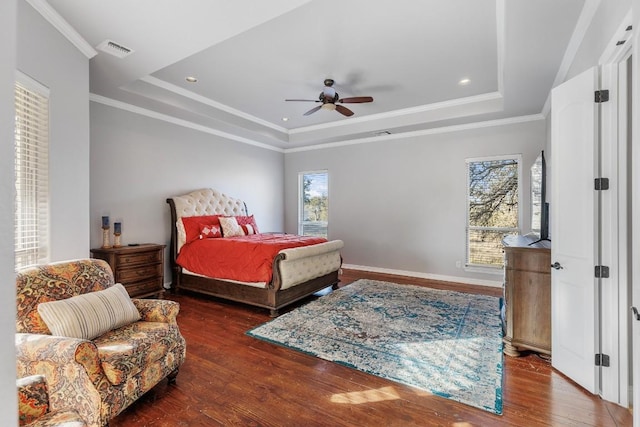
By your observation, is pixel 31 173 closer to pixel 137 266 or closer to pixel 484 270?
pixel 137 266

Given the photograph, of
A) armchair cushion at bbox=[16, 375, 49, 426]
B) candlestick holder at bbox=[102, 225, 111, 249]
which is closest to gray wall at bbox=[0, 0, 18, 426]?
armchair cushion at bbox=[16, 375, 49, 426]

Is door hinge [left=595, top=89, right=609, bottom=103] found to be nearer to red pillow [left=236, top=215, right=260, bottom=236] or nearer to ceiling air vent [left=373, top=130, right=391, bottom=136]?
ceiling air vent [left=373, top=130, right=391, bottom=136]

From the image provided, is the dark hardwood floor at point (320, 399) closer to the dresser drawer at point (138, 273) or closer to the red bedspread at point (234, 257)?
the red bedspread at point (234, 257)

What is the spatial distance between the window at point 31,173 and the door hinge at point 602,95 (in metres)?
3.94

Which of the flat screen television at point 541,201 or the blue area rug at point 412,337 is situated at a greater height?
the flat screen television at point 541,201

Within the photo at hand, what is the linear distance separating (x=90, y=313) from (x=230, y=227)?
313 cm

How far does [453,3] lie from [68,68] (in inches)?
129

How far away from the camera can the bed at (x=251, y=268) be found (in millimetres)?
3727

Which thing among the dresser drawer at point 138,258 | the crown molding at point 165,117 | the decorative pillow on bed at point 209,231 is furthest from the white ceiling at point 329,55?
the dresser drawer at point 138,258

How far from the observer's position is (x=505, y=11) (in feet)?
7.27

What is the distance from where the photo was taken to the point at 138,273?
3.98 meters

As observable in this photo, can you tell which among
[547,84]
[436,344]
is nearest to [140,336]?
[436,344]

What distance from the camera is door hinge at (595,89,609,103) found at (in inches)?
78.9

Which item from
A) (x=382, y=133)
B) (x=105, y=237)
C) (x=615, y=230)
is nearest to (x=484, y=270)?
(x=382, y=133)
